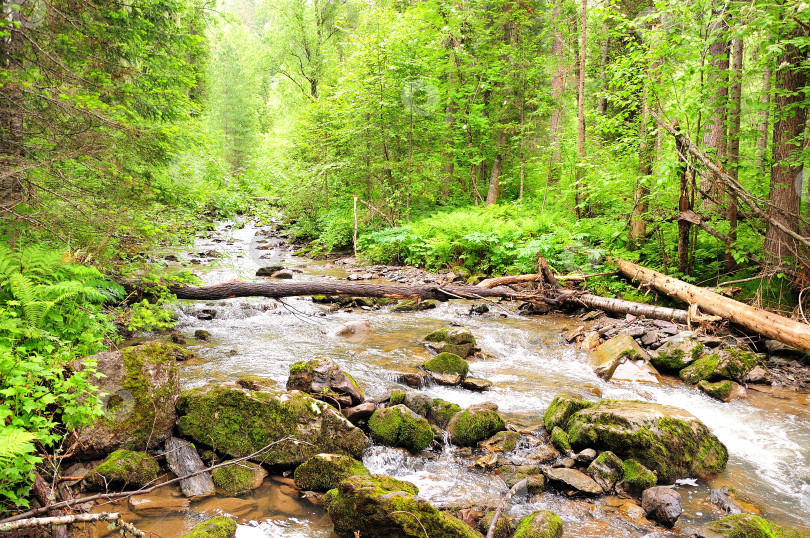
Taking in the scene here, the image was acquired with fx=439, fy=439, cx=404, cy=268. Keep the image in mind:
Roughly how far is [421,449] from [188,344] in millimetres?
5372

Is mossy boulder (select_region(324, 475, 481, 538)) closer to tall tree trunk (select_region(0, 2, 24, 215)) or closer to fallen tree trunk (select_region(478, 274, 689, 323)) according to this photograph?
tall tree trunk (select_region(0, 2, 24, 215))

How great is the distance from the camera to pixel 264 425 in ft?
16.2

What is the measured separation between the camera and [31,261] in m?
4.84

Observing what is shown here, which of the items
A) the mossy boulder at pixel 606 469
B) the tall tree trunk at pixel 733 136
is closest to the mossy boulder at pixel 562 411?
the mossy boulder at pixel 606 469

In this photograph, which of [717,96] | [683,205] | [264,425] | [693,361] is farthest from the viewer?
Result: [683,205]

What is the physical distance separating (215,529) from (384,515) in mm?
1372

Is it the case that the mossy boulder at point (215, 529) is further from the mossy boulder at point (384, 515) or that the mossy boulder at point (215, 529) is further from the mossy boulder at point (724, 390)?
the mossy boulder at point (724, 390)

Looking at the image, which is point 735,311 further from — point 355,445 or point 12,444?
point 12,444

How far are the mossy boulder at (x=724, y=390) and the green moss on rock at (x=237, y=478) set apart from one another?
22.0 ft

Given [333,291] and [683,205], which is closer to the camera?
[683,205]

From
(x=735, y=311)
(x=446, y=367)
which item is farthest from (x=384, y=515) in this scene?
(x=735, y=311)

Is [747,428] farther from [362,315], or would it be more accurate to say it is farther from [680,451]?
[362,315]

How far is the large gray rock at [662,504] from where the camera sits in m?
4.14

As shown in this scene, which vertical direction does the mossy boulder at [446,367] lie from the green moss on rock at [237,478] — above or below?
below
